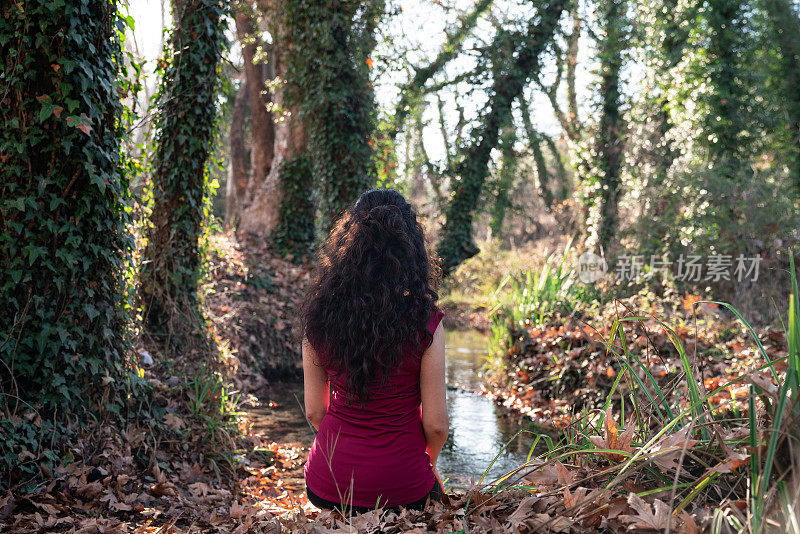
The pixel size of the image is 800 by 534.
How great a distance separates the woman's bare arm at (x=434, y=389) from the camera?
258 cm

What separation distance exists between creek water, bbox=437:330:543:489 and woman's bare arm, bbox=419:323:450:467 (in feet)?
5.04

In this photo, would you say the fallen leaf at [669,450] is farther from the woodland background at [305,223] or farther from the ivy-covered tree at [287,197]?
the ivy-covered tree at [287,197]

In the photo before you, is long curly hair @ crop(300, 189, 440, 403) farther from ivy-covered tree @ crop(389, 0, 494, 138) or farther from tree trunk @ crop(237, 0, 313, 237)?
ivy-covered tree @ crop(389, 0, 494, 138)

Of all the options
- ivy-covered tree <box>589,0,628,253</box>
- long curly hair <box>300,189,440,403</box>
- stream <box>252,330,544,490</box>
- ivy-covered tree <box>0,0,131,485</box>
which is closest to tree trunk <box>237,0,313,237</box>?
Answer: stream <box>252,330,544,490</box>

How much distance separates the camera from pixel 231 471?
5.11 m

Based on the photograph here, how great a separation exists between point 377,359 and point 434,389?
306 mm

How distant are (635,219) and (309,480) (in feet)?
34.6

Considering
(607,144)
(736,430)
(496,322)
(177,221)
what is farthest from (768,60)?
(736,430)

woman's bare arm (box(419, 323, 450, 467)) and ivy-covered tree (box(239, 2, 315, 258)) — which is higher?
ivy-covered tree (box(239, 2, 315, 258))

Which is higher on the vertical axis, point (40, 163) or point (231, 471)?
point (40, 163)

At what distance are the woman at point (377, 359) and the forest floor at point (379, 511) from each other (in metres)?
0.18

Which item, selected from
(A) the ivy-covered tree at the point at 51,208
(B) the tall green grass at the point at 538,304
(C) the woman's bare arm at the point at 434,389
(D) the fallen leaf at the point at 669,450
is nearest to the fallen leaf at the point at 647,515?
(D) the fallen leaf at the point at 669,450

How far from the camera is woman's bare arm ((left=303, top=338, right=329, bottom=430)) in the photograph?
2.71 metres

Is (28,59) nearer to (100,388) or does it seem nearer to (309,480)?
(100,388)
